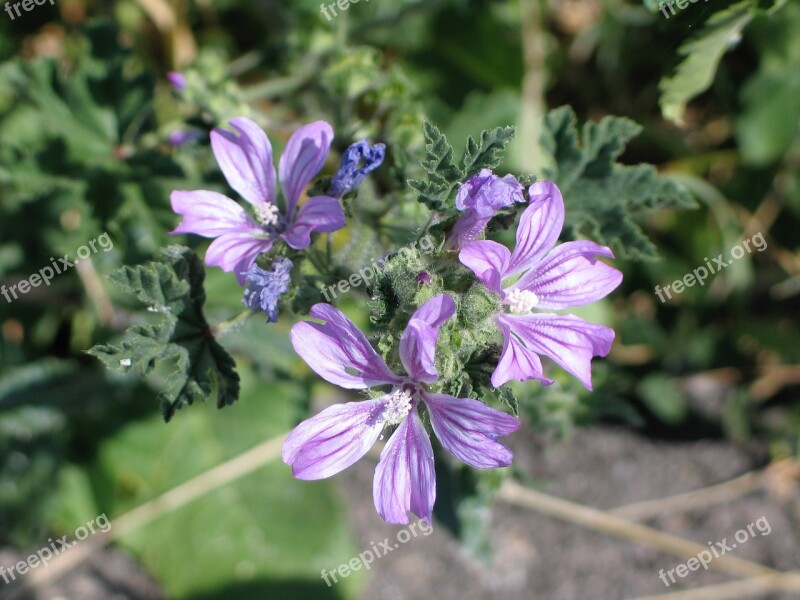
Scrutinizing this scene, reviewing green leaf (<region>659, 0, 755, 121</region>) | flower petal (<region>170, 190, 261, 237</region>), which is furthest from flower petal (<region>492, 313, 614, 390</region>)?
green leaf (<region>659, 0, 755, 121</region>)

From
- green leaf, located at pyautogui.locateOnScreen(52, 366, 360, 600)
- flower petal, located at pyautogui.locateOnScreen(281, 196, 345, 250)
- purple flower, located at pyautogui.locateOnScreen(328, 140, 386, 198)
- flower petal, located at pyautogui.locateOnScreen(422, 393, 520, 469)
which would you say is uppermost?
purple flower, located at pyautogui.locateOnScreen(328, 140, 386, 198)

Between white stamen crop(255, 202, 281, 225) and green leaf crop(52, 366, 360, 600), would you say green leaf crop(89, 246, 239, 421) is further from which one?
green leaf crop(52, 366, 360, 600)

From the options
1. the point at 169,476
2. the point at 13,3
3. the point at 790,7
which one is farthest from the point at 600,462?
the point at 13,3

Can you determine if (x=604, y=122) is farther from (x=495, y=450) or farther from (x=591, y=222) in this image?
(x=495, y=450)

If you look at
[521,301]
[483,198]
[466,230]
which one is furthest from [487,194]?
[521,301]

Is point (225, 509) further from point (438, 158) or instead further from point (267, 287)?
point (438, 158)

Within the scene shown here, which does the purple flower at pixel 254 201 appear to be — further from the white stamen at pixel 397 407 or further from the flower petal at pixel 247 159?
the white stamen at pixel 397 407

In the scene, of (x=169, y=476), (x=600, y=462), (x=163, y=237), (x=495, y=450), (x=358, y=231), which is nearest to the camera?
(x=495, y=450)
